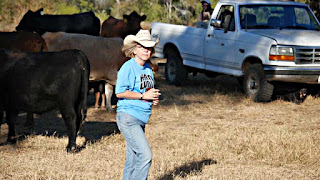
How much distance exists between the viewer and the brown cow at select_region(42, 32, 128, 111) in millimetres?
11906

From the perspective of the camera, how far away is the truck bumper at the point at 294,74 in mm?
12242

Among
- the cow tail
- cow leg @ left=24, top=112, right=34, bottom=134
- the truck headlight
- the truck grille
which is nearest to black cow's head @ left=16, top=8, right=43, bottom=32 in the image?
cow leg @ left=24, top=112, right=34, bottom=134

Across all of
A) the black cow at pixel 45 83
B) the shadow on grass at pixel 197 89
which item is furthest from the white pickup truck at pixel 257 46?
the black cow at pixel 45 83

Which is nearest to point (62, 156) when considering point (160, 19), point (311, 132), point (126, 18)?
point (311, 132)

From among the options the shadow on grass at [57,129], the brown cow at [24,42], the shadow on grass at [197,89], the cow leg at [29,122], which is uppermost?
the brown cow at [24,42]

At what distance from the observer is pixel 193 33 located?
14680mm

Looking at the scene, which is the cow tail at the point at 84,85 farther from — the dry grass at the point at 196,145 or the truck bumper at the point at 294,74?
the truck bumper at the point at 294,74

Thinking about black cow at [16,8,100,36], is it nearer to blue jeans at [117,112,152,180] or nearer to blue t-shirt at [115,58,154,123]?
blue t-shirt at [115,58,154,123]

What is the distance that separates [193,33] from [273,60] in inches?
115

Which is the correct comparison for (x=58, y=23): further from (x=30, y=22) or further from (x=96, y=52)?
(x=96, y=52)

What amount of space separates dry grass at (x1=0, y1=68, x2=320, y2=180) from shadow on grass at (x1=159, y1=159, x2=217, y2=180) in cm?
1

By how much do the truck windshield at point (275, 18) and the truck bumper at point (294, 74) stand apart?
1.34 metres

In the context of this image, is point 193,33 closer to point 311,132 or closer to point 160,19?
point 311,132

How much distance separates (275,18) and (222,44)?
51.9 inches
